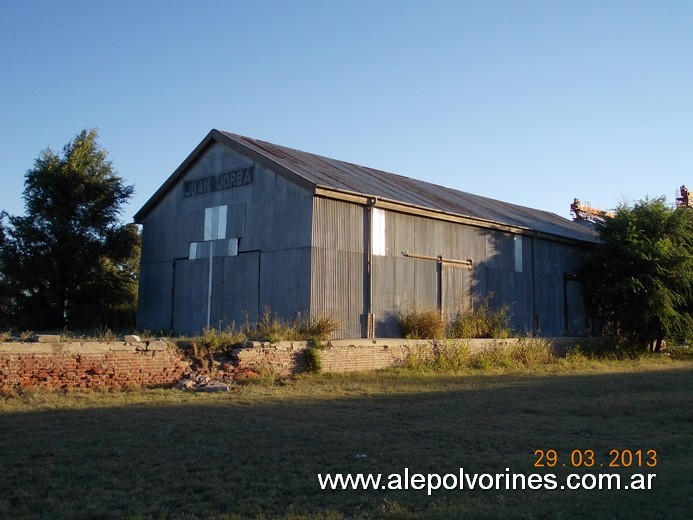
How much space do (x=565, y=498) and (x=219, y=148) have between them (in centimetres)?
1877

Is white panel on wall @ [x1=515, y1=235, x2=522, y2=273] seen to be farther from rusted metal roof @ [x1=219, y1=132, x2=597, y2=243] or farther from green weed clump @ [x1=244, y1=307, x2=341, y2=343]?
green weed clump @ [x1=244, y1=307, x2=341, y2=343]

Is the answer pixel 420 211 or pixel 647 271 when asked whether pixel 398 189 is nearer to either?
pixel 420 211

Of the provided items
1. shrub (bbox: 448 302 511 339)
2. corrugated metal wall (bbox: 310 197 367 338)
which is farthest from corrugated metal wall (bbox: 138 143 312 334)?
shrub (bbox: 448 302 511 339)

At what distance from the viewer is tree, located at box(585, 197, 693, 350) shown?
2662 centimetres

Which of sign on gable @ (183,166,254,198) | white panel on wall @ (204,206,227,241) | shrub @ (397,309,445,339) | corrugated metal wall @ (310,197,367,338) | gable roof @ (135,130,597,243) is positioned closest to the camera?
corrugated metal wall @ (310,197,367,338)

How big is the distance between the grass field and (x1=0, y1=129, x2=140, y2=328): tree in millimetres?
13642

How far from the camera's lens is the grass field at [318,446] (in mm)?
6605

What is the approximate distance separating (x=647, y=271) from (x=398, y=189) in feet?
34.6

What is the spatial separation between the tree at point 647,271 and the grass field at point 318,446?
39.2ft

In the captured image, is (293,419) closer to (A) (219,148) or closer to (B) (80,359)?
(B) (80,359)

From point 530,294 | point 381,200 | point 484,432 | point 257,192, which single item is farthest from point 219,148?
point 484,432

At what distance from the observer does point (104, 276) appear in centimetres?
2644

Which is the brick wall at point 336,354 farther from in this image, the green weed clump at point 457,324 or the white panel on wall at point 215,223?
the white panel on wall at point 215,223

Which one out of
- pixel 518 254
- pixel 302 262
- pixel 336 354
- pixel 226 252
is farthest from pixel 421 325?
pixel 518 254
